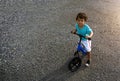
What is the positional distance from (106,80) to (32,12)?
519 cm

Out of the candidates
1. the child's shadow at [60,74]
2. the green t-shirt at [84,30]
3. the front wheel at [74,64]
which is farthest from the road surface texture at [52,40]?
the green t-shirt at [84,30]

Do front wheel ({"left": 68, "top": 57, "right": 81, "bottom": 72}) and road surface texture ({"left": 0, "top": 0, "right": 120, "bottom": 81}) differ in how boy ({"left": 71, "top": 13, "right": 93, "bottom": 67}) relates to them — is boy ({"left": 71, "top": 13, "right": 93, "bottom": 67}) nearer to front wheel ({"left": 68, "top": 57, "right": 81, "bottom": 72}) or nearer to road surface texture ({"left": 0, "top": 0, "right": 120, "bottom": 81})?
front wheel ({"left": 68, "top": 57, "right": 81, "bottom": 72})

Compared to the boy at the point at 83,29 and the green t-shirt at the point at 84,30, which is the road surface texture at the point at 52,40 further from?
the green t-shirt at the point at 84,30

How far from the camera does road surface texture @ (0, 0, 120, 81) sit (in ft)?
21.0

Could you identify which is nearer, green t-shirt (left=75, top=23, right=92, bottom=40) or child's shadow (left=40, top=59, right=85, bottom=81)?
green t-shirt (left=75, top=23, right=92, bottom=40)

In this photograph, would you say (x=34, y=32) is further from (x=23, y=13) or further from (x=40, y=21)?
(x=23, y=13)

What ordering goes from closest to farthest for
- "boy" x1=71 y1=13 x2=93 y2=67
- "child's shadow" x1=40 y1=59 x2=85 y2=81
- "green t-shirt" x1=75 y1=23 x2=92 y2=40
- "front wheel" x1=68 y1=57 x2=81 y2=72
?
"boy" x1=71 y1=13 x2=93 y2=67 < "green t-shirt" x1=75 y1=23 x2=92 y2=40 < "child's shadow" x1=40 y1=59 x2=85 y2=81 < "front wheel" x1=68 y1=57 x2=81 y2=72

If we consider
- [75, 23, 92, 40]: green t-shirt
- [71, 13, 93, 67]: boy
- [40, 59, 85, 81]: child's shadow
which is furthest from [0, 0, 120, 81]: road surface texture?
[75, 23, 92, 40]: green t-shirt

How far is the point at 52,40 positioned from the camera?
25.7ft

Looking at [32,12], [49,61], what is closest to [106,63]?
[49,61]

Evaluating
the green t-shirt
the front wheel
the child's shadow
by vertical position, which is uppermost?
the green t-shirt

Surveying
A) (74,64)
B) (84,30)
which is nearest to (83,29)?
(84,30)

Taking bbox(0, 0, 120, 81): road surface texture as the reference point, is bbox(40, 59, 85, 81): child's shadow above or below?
below

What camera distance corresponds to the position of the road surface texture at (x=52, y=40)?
21.0 feet
